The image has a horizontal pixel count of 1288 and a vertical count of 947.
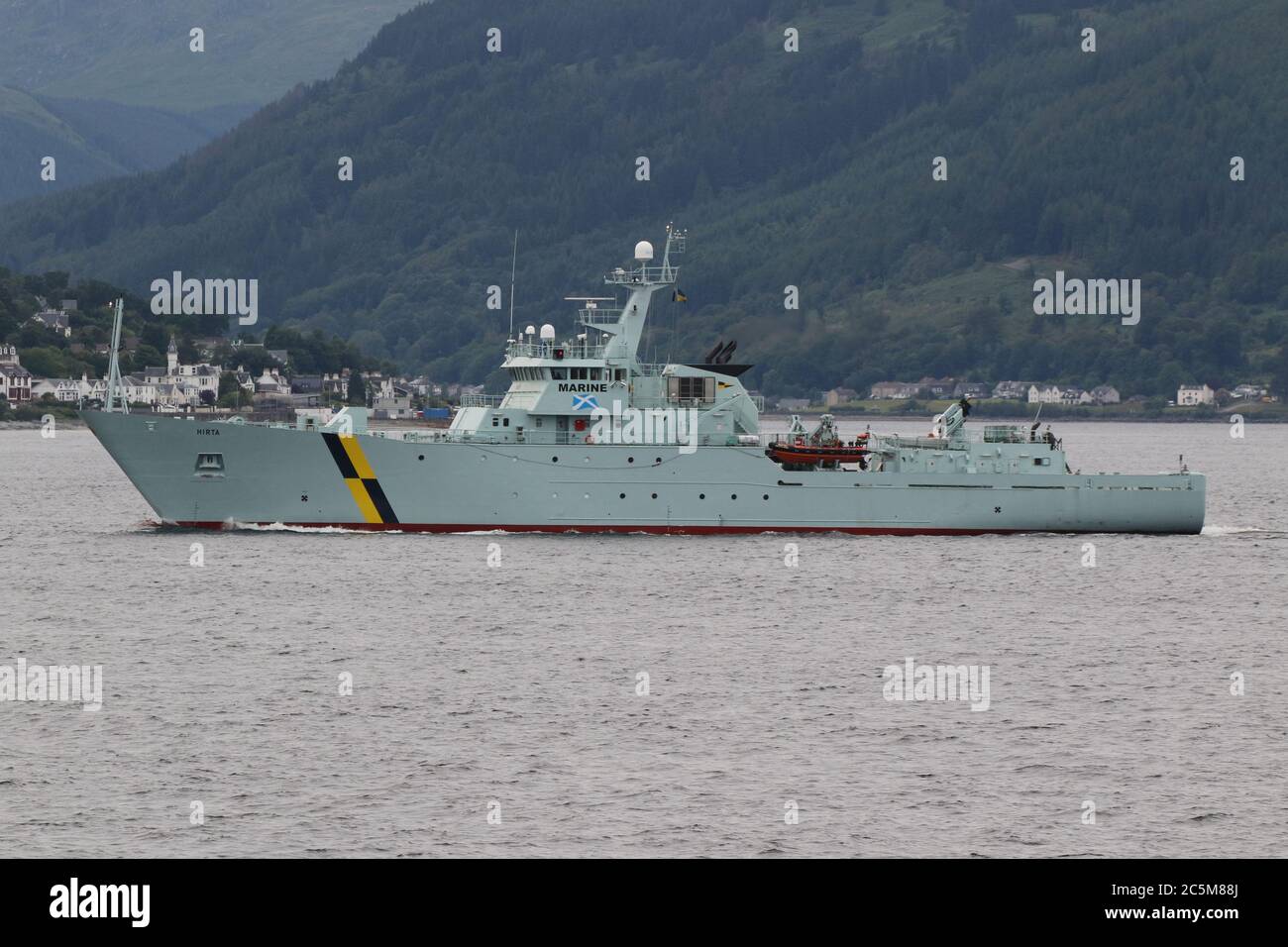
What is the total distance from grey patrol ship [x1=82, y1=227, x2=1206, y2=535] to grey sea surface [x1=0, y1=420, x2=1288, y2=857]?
86 cm

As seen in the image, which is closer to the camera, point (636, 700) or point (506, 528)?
point (636, 700)

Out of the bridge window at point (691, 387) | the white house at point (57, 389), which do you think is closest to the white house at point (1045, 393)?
the white house at point (57, 389)

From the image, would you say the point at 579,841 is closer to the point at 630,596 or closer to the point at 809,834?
the point at 809,834

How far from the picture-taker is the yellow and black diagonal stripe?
45.8 m

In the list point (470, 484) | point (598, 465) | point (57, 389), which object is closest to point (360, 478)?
point (470, 484)

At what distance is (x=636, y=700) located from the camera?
27750 mm

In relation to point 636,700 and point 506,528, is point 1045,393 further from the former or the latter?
point 636,700

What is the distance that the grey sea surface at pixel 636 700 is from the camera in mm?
20547

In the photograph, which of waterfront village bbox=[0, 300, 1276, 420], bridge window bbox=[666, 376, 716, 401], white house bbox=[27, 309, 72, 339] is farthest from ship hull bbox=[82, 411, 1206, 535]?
white house bbox=[27, 309, 72, 339]

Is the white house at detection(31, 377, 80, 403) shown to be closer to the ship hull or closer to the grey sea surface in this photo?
the grey sea surface

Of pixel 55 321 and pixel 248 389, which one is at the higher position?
pixel 55 321

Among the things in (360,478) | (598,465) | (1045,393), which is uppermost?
(1045,393)

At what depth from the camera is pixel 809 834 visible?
795 inches

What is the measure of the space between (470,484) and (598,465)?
356cm
